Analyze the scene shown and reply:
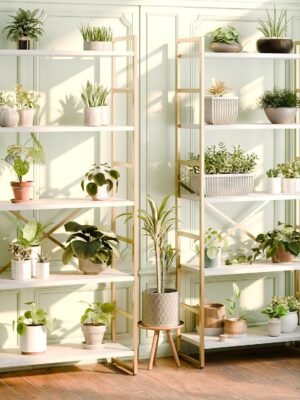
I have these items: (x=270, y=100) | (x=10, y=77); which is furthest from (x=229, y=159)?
(x=10, y=77)

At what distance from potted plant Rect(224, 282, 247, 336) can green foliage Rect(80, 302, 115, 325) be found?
0.79m

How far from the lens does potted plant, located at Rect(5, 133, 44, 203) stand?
5.65 m

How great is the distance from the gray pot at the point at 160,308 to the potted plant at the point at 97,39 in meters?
1.57

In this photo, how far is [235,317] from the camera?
643cm

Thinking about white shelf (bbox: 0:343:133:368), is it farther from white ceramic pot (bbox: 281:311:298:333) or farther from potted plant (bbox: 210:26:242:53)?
potted plant (bbox: 210:26:242:53)

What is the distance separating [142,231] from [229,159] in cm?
75

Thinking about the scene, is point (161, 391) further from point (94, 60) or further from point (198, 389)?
point (94, 60)

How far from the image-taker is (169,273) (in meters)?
6.35

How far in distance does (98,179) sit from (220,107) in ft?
3.03

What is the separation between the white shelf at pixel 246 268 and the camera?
6098 millimetres

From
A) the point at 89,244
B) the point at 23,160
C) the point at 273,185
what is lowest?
the point at 89,244

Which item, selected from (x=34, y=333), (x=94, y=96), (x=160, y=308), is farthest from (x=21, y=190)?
(x=160, y=308)

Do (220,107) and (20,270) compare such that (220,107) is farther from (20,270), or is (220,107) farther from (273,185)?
(20,270)

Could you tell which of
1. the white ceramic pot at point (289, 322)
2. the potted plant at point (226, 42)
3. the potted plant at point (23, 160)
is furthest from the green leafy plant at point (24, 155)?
the white ceramic pot at point (289, 322)
